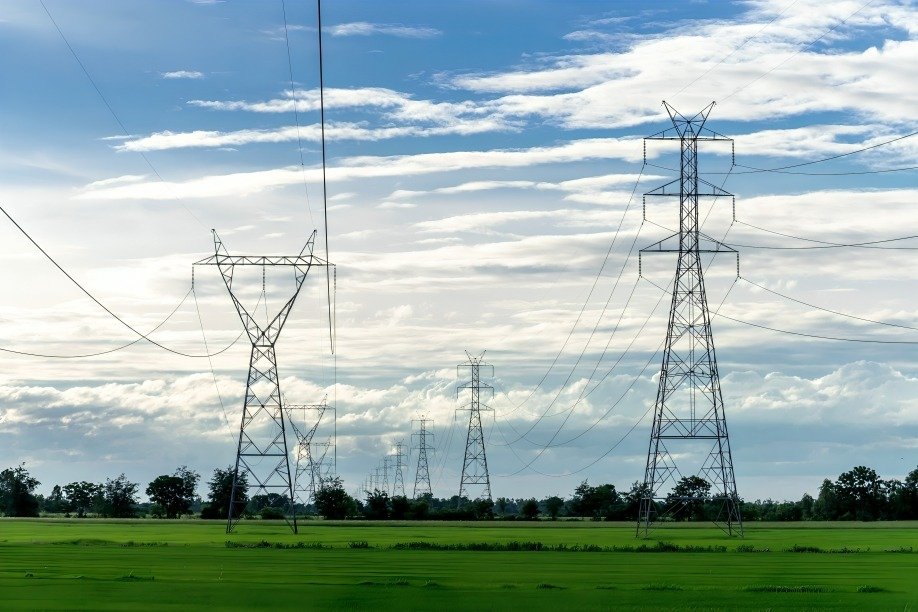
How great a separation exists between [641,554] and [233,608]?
4851cm

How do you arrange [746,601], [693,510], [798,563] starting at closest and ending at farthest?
[746,601] → [798,563] → [693,510]

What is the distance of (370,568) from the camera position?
230ft

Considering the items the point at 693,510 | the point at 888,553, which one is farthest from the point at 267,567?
the point at 693,510

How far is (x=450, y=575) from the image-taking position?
65250 millimetres

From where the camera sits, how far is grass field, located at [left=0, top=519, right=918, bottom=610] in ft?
166

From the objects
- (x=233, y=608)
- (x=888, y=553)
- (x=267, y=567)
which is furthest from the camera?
(x=888, y=553)

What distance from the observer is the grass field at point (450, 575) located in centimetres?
5062

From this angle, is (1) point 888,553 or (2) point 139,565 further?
(1) point 888,553

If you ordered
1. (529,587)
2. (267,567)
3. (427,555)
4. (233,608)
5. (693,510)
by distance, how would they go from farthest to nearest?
1. (693,510)
2. (427,555)
3. (267,567)
4. (529,587)
5. (233,608)

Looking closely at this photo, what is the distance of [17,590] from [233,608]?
1233 centimetres

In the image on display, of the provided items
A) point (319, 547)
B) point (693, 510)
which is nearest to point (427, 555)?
point (319, 547)

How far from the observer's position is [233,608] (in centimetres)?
4712

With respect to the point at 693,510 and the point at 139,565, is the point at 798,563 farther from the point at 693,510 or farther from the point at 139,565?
the point at 693,510

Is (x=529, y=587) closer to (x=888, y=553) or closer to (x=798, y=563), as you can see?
(x=798, y=563)
